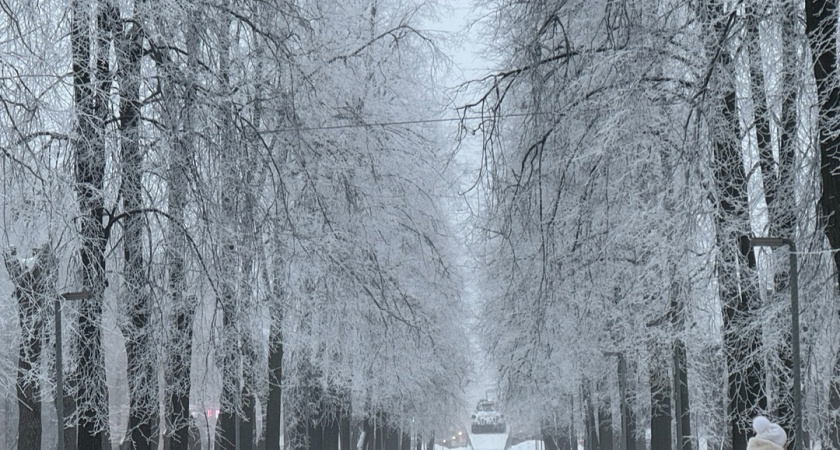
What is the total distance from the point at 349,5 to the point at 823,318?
10.8 meters

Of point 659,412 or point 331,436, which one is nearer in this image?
point 659,412

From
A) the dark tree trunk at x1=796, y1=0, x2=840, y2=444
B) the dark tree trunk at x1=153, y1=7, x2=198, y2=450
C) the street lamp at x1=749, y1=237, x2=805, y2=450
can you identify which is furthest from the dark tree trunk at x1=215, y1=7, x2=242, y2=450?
the street lamp at x1=749, y1=237, x2=805, y2=450

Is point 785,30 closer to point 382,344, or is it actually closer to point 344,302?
point 344,302

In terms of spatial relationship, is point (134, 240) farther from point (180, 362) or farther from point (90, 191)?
point (180, 362)

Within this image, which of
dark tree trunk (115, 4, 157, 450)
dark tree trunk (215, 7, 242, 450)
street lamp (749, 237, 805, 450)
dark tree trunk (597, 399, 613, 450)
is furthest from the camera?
dark tree trunk (597, 399, 613, 450)

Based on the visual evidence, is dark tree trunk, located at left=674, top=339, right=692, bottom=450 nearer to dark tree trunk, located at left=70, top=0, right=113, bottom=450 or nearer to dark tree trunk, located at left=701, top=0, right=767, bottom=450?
dark tree trunk, located at left=701, top=0, right=767, bottom=450

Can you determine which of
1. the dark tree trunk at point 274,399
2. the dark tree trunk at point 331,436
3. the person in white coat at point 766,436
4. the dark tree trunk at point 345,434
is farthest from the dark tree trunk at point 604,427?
the person in white coat at point 766,436

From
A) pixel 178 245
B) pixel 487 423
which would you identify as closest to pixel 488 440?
pixel 487 423

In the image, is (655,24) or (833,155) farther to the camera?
(655,24)

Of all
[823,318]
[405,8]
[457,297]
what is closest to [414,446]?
[457,297]

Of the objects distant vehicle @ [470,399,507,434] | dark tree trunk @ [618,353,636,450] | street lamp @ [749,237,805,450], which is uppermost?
street lamp @ [749,237,805,450]

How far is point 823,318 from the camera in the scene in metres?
11.8

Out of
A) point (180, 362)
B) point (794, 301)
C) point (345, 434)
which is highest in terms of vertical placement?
point (794, 301)

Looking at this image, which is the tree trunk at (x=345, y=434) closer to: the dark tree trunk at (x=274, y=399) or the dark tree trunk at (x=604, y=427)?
the dark tree trunk at (x=604, y=427)
